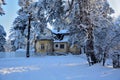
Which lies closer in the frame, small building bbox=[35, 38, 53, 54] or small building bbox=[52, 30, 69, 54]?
small building bbox=[52, 30, 69, 54]

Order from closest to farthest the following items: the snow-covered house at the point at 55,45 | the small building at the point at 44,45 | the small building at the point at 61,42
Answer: the snow-covered house at the point at 55,45, the small building at the point at 61,42, the small building at the point at 44,45

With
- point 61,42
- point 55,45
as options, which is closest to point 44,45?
point 55,45

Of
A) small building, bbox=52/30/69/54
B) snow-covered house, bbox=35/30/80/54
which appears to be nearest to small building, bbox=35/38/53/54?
snow-covered house, bbox=35/30/80/54

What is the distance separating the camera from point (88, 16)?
931 inches

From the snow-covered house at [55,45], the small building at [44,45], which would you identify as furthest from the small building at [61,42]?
the small building at [44,45]

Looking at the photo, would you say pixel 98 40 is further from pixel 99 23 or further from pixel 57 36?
pixel 57 36

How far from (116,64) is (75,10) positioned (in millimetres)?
6423

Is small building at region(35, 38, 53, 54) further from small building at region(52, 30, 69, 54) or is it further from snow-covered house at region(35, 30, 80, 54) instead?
small building at region(52, 30, 69, 54)

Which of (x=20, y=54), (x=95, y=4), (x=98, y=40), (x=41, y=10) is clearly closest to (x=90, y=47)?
(x=98, y=40)

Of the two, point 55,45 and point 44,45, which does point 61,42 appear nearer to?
point 55,45

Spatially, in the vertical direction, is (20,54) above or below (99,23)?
below

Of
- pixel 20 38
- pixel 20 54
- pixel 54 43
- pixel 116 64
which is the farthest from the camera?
pixel 54 43

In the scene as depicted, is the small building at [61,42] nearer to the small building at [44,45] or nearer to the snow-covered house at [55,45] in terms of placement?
the snow-covered house at [55,45]

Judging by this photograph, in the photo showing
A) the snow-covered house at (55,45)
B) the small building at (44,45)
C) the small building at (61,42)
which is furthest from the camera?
the small building at (44,45)
